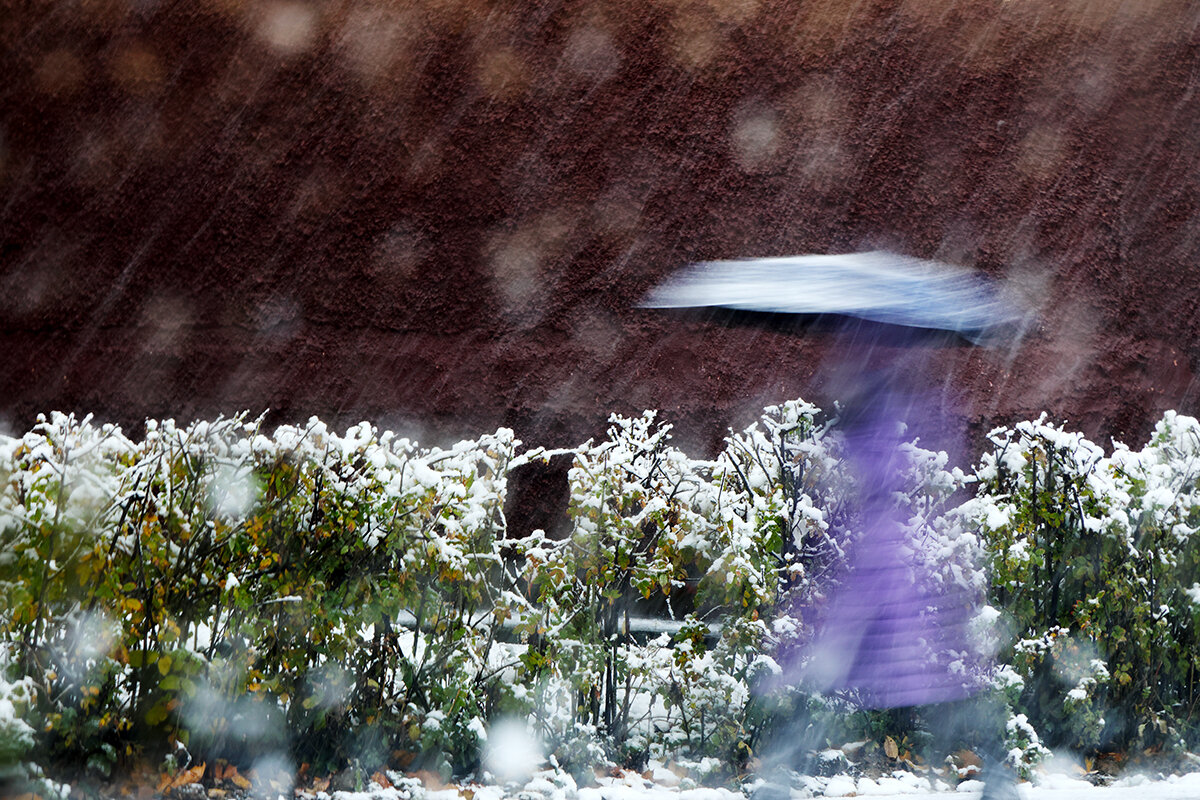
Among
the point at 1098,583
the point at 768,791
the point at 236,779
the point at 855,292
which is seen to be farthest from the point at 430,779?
the point at 1098,583

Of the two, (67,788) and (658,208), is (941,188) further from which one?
(67,788)

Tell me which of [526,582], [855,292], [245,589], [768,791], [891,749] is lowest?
[768,791]

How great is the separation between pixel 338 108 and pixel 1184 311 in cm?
615

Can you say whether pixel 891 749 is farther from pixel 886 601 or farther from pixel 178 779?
pixel 178 779

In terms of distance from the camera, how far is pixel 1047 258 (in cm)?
614

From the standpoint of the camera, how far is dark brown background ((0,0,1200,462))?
5.88 m

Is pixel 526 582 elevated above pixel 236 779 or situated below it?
above

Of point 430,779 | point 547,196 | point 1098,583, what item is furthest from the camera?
point 547,196

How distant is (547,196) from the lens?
6.00m

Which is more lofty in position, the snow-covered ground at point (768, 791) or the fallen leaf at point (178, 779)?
the fallen leaf at point (178, 779)

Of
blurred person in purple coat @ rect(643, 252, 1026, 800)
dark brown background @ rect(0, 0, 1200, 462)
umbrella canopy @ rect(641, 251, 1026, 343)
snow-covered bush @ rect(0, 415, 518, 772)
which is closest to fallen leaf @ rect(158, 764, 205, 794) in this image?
snow-covered bush @ rect(0, 415, 518, 772)

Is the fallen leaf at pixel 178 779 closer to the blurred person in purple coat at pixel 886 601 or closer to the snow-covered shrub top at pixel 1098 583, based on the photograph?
the blurred person in purple coat at pixel 886 601

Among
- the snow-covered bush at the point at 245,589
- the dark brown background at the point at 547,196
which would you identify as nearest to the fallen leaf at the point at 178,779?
the snow-covered bush at the point at 245,589

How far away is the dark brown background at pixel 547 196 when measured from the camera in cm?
588
